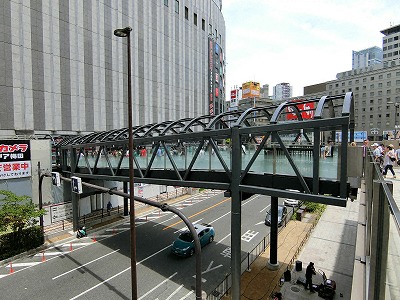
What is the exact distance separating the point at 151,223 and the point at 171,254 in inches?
293

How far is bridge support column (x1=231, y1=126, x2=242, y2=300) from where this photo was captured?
11359mm

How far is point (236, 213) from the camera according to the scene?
11.7 m

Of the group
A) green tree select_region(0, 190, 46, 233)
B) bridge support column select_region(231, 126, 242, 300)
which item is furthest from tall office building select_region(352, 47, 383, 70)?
green tree select_region(0, 190, 46, 233)

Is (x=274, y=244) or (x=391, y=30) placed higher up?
(x=391, y=30)

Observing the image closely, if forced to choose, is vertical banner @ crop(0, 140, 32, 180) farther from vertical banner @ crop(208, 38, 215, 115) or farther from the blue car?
vertical banner @ crop(208, 38, 215, 115)

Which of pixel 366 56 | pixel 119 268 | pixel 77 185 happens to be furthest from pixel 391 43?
pixel 119 268

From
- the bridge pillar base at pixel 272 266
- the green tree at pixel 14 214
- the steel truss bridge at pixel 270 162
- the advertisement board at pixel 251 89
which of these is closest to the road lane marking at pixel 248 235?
the bridge pillar base at pixel 272 266

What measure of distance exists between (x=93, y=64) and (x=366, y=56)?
560 ft

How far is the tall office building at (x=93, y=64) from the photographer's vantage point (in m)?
29.4

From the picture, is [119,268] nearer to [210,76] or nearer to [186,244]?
[186,244]

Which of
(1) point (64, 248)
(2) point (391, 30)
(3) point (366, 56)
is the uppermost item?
(3) point (366, 56)

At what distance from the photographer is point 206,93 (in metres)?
61.8

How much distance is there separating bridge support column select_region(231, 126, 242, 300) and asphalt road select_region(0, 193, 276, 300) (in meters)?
3.06

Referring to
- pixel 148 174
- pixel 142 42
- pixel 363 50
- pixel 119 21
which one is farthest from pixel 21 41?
pixel 363 50
